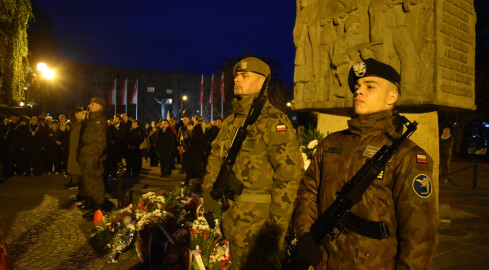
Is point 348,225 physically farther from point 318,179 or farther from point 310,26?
point 310,26

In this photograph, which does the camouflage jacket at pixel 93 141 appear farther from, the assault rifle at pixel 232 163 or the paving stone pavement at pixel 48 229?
the assault rifle at pixel 232 163

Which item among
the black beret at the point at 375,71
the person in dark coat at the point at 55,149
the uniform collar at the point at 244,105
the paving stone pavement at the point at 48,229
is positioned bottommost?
the paving stone pavement at the point at 48,229

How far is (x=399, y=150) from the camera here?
1986 millimetres

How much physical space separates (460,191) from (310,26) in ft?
23.4

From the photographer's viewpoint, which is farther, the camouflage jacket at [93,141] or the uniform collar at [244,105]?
the camouflage jacket at [93,141]

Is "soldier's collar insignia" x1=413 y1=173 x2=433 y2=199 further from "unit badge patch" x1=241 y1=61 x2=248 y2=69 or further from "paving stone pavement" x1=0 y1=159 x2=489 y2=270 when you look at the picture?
"paving stone pavement" x1=0 y1=159 x2=489 y2=270

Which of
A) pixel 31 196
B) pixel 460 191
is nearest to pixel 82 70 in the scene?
pixel 31 196

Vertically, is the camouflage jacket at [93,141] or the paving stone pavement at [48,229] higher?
the camouflage jacket at [93,141]

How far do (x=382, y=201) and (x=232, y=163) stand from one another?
1.38 meters

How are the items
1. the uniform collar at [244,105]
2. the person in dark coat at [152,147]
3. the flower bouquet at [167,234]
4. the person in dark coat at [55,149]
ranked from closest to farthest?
the uniform collar at [244,105]
the flower bouquet at [167,234]
the person in dark coat at [55,149]
the person in dark coat at [152,147]

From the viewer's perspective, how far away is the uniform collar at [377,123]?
2094mm

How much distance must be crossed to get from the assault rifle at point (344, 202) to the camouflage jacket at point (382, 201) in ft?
0.20

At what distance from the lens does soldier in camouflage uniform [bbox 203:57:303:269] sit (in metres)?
2.82

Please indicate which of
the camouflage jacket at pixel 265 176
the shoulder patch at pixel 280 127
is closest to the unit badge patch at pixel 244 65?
the camouflage jacket at pixel 265 176
